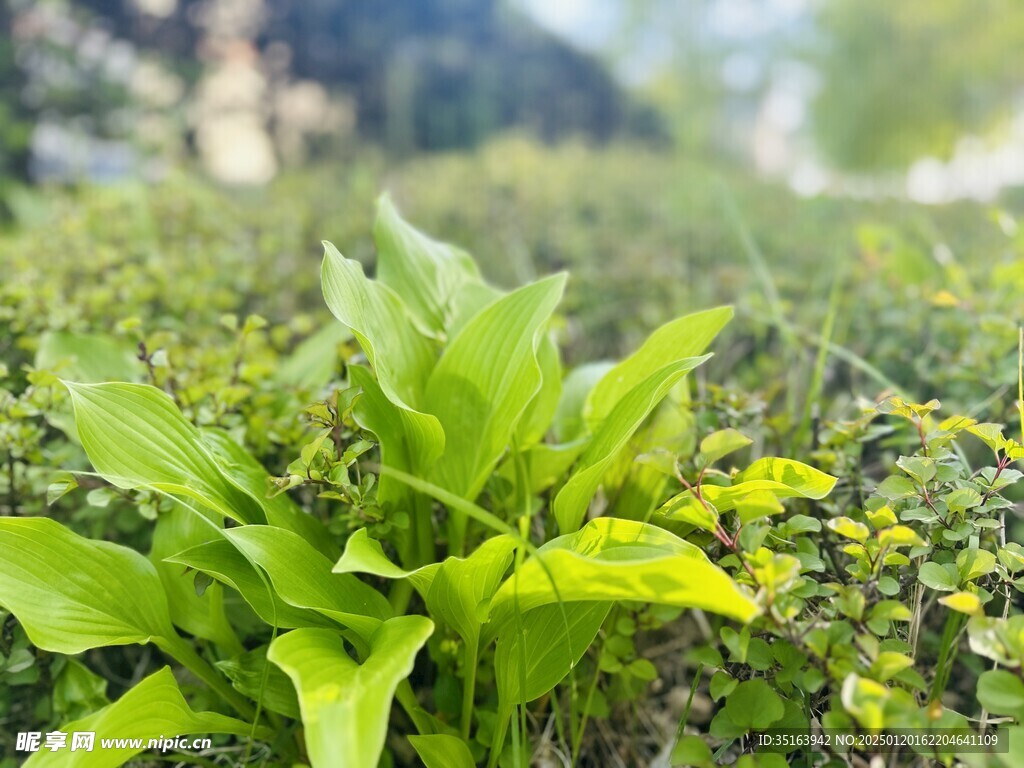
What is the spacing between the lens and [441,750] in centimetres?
91

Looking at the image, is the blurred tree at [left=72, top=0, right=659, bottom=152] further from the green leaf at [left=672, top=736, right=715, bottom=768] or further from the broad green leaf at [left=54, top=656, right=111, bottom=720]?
the green leaf at [left=672, top=736, right=715, bottom=768]

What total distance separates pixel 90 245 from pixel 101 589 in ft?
6.07

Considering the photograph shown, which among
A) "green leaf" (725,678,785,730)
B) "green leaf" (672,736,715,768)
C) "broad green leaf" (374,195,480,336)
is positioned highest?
"broad green leaf" (374,195,480,336)

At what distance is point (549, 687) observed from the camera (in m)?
0.95

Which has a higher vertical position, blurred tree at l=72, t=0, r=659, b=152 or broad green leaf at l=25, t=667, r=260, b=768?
blurred tree at l=72, t=0, r=659, b=152

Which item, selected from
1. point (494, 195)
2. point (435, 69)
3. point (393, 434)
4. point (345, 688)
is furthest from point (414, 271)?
point (435, 69)

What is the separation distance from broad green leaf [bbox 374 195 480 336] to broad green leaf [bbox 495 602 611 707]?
0.58 m

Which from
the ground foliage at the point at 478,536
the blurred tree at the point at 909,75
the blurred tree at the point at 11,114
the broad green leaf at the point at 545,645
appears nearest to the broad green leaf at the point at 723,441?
the ground foliage at the point at 478,536

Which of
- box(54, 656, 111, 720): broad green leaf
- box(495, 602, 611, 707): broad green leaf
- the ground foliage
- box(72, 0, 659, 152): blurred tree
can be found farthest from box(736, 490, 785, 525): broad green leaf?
box(72, 0, 659, 152): blurred tree

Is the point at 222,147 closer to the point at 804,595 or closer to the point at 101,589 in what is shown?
the point at 101,589

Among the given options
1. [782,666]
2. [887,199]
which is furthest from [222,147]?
[782,666]

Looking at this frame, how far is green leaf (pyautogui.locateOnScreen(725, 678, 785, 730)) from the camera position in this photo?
83cm

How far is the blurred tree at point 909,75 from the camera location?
947 centimetres

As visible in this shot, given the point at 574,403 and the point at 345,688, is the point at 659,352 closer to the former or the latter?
the point at 574,403
